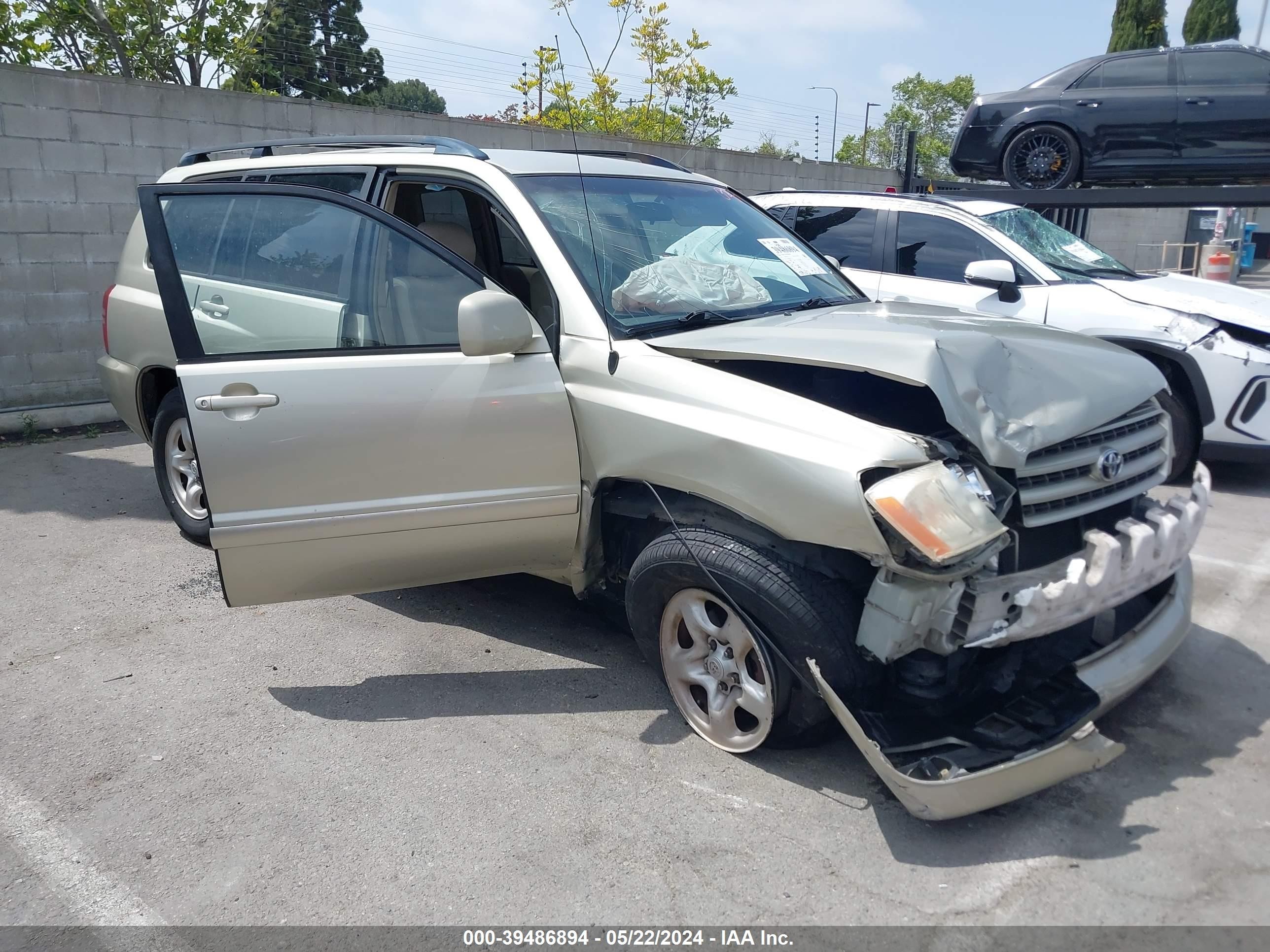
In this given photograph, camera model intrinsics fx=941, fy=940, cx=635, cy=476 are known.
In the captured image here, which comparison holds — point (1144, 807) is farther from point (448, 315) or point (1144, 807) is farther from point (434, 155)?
point (434, 155)

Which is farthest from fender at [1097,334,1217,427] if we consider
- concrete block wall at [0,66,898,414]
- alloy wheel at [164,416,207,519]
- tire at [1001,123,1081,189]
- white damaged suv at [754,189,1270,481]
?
concrete block wall at [0,66,898,414]

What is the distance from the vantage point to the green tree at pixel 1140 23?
37062mm

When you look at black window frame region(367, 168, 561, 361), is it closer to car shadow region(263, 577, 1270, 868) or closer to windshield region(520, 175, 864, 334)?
windshield region(520, 175, 864, 334)

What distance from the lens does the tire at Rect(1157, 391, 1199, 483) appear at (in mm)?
5816

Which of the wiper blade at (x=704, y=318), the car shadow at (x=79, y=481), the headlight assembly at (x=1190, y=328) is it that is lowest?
the car shadow at (x=79, y=481)

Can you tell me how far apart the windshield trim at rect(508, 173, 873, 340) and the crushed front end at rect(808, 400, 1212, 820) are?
1247 mm

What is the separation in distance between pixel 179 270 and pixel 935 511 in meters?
2.92

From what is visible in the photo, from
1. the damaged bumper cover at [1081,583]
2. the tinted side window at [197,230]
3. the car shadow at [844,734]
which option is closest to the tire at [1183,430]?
the car shadow at [844,734]

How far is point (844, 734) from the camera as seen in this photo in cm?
331

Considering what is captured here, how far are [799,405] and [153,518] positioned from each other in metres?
4.49

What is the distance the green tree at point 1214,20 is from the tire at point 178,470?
149 ft

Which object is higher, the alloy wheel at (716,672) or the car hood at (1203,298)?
the car hood at (1203,298)

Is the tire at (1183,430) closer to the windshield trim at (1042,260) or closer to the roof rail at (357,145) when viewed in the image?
the windshield trim at (1042,260)

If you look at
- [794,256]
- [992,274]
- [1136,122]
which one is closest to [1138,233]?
[1136,122]
